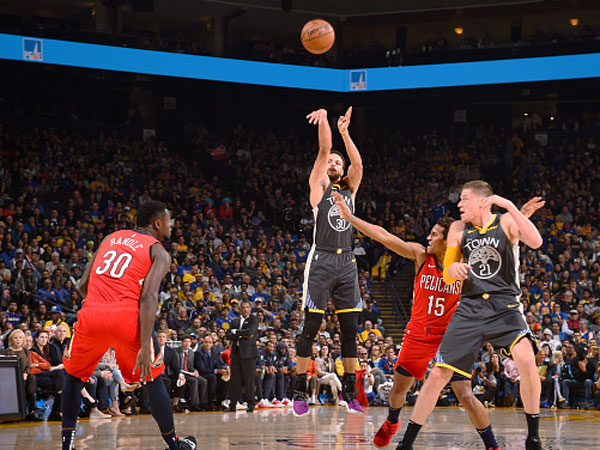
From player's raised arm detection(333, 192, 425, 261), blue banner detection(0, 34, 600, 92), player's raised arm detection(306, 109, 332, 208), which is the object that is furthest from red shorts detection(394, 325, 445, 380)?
blue banner detection(0, 34, 600, 92)

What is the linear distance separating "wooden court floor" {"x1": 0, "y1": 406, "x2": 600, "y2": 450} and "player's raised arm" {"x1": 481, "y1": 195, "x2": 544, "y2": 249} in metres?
2.86

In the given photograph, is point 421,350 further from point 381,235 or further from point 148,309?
point 148,309

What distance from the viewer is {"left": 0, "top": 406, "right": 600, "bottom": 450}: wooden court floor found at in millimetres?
8563

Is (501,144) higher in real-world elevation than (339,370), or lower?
higher

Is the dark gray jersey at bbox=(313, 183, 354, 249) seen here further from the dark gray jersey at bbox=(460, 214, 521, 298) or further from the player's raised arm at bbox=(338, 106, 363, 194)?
the dark gray jersey at bbox=(460, 214, 521, 298)

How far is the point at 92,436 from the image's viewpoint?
959 centimetres

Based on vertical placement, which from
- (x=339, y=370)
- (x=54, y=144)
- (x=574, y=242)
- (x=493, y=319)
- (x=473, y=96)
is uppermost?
(x=473, y=96)

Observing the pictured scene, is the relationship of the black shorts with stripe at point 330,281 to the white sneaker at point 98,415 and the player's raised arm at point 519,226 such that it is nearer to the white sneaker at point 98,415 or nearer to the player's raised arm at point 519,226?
the player's raised arm at point 519,226

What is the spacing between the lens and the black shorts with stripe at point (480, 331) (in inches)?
247

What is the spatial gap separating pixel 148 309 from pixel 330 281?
2455 millimetres

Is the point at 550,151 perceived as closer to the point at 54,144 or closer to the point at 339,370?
the point at 339,370

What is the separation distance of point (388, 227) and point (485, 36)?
7721 millimetres

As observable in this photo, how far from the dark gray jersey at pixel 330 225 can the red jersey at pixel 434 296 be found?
3.31 ft

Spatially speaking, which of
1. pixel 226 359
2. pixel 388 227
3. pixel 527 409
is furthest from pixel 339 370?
pixel 527 409
